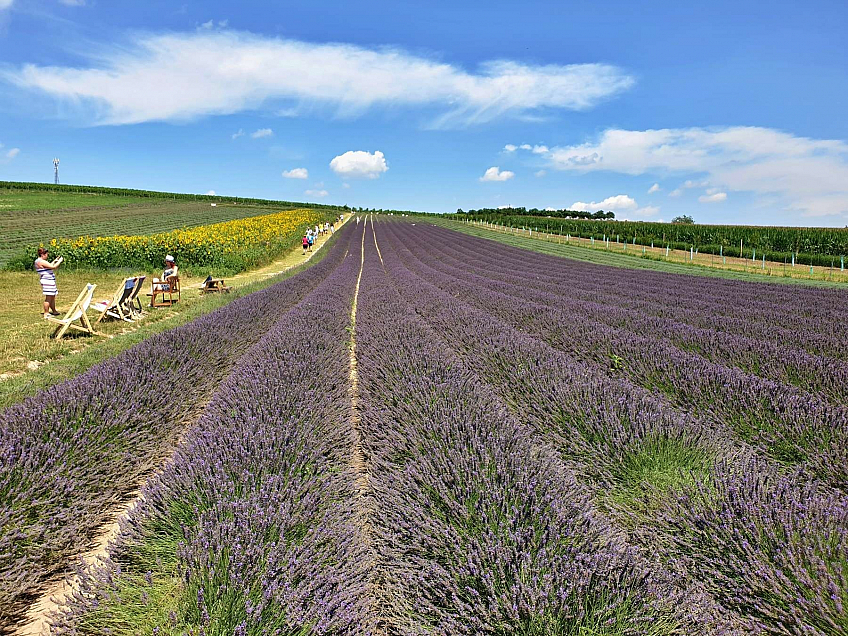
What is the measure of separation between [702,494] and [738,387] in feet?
5.20

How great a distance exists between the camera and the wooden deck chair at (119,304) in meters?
7.79

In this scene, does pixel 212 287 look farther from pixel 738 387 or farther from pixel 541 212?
pixel 541 212

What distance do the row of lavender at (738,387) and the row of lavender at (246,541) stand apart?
254 centimetres

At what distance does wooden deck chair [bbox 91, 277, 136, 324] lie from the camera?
7789 millimetres

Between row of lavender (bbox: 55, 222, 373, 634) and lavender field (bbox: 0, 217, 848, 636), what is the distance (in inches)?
0.5

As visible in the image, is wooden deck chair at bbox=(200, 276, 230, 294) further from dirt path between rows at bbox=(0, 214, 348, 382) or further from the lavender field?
the lavender field

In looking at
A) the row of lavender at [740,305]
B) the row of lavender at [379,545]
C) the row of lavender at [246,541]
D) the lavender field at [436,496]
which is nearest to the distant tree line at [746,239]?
the row of lavender at [740,305]

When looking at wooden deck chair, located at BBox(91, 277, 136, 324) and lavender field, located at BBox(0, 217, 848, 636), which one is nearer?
lavender field, located at BBox(0, 217, 848, 636)

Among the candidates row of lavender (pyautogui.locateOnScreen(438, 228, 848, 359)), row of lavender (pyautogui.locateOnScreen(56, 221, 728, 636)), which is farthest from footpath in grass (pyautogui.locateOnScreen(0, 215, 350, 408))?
row of lavender (pyautogui.locateOnScreen(438, 228, 848, 359))

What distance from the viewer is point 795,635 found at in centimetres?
154

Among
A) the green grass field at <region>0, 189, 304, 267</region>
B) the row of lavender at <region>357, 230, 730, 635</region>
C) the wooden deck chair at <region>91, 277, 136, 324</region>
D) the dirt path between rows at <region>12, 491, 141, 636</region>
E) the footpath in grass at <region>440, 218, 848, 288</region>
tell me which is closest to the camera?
the row of lavender at <region>357, 230, 730, 635</region>

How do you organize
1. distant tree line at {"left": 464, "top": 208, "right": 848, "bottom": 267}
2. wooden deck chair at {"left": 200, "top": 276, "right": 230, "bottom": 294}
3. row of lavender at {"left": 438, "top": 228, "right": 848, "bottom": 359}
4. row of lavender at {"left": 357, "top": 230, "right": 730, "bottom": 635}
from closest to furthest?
1. row of lavender at {"left": 357, "top": 230, "right": 730, "bottom": 635}
2. row of lavender at {"left": 438, "top": 228, "right": 848, "bottom": 359}
3. wooden deck chair at {"left": 200, "top": 276, "right": 230, "bottom": 294}
4. distant tree line at {"left": 464, "top": 208, "right": 848, "bottom": 267}

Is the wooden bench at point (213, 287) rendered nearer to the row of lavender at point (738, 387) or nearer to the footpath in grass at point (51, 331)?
the footpath in grass at point (51, 331)

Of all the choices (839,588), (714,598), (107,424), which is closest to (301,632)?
(714,598)
